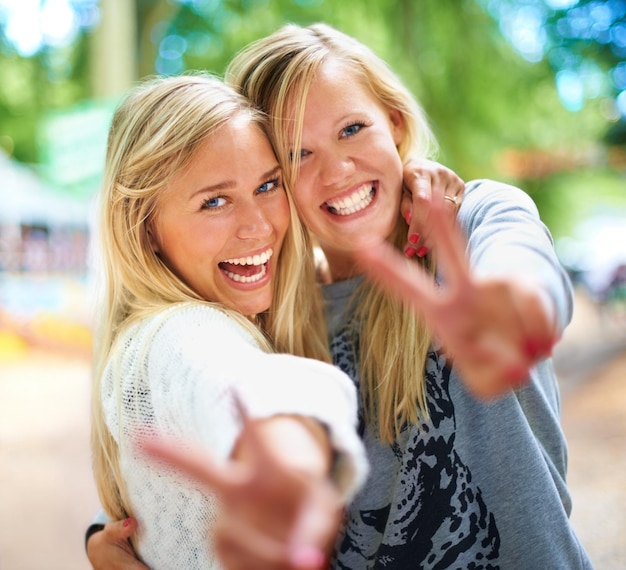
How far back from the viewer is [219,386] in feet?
2.96

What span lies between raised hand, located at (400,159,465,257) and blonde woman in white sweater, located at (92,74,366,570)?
0.31 meters

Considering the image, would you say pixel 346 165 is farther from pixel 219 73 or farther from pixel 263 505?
pixel 219 73

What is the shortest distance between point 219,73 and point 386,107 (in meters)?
1.72

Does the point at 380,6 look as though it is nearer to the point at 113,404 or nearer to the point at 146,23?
the point at 146,23

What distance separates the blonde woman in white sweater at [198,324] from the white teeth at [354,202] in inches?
Result: 4.6

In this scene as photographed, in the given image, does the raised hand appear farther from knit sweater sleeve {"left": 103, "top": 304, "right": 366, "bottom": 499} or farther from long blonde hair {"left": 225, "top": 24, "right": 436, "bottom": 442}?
knit sweater sleeve {"left": 103, "top": 304, "right": 366, "bottom": 499}

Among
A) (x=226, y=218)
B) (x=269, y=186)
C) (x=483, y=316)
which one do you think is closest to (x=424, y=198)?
(x=269, y=186)

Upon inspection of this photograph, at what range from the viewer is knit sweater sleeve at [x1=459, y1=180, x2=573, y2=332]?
2.78 feet

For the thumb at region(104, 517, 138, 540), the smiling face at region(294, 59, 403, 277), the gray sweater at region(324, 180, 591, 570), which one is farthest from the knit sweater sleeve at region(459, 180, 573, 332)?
the thumb at region(104, 517, 138, 540)

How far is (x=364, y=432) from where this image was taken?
1565 mm

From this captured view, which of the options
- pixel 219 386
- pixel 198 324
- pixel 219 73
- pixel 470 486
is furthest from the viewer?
pixel 219 73

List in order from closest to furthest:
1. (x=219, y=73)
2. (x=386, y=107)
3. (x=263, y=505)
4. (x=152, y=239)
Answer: (x=263, y=505)
(x=152, y=239)
(x=386, y=107)
(x=219, y=73)

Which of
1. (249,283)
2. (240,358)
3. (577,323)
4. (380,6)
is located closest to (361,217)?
(249,283)

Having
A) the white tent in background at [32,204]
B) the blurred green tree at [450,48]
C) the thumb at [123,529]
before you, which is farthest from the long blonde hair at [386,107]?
the white tent in background at [32,204]
